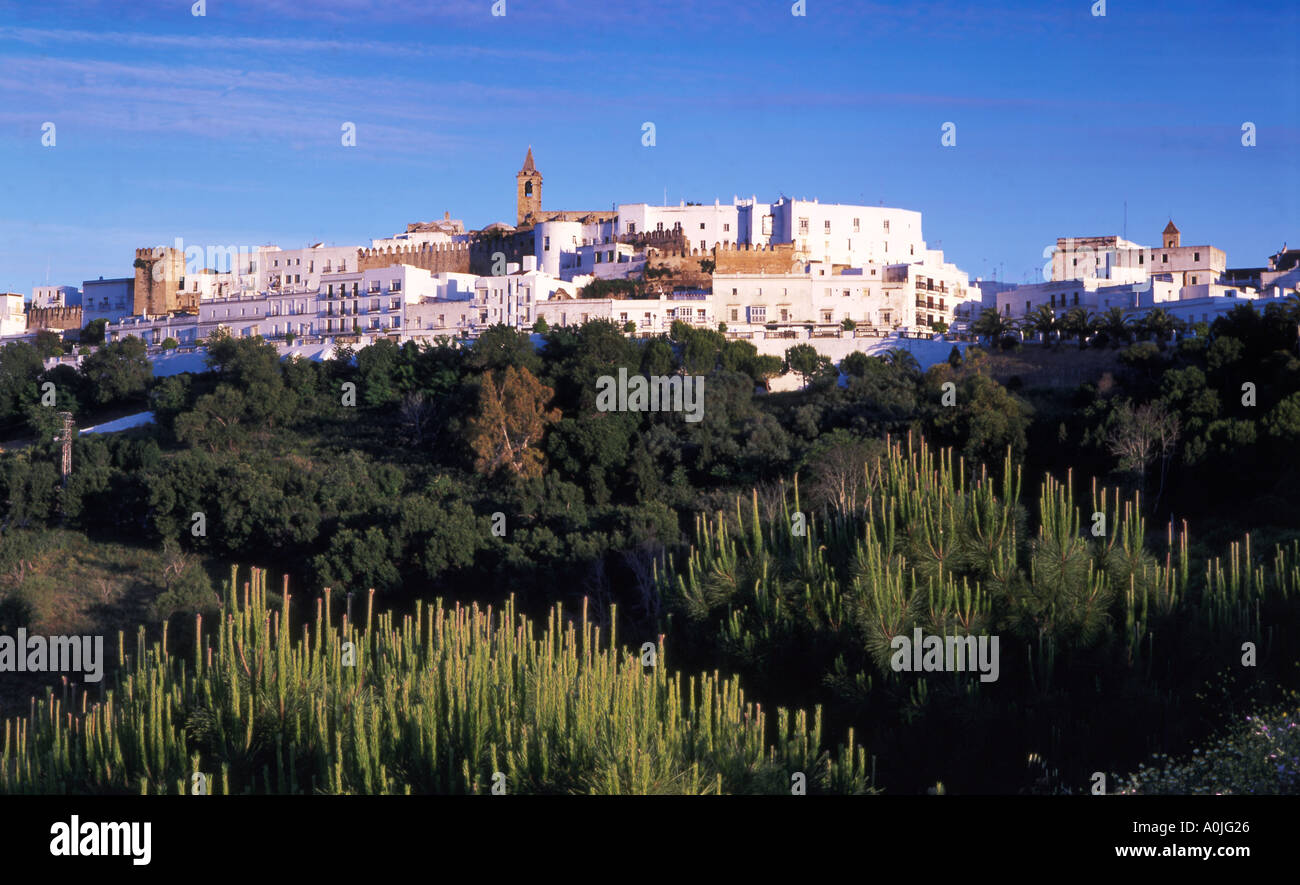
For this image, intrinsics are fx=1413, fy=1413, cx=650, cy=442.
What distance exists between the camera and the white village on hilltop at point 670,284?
57062 millimetres

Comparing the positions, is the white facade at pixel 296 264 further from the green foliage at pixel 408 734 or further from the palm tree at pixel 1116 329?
the green foliage at pixel 408 734

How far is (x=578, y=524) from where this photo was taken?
30.3m

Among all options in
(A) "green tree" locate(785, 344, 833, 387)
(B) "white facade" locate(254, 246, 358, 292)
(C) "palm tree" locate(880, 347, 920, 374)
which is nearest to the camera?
(C) "palm tree" locate(880, 347, 920, 374)

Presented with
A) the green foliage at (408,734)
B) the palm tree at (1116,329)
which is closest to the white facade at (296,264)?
the palm tree at (1116,329)

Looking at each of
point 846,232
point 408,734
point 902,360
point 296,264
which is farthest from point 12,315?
point 408,734

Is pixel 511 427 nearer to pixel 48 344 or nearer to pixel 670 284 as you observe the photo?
pixel 670 284

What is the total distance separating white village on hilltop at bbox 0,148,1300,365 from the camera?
57062mm

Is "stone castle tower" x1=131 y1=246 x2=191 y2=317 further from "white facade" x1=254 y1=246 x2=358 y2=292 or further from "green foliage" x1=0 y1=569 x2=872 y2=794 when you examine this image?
"green foliage" x1=0 y1=569 x2=872 y2=794

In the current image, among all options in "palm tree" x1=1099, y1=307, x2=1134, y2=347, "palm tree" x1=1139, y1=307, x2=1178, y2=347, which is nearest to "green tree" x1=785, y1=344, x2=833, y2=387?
"palm tree" x1=1099, y1=307, x2=1134, y2=347

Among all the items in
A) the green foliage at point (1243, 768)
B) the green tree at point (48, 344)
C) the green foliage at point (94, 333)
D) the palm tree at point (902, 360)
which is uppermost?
the green foliage at point (94, 333)

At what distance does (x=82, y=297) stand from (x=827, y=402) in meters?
57.0

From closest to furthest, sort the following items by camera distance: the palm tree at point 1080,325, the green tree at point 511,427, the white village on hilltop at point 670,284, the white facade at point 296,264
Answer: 1. the green tree at point 511,427
2. the palm tree at point 1080,325
3. the white village on hilltop at point 670,284
4. the white facade at point 296,264
